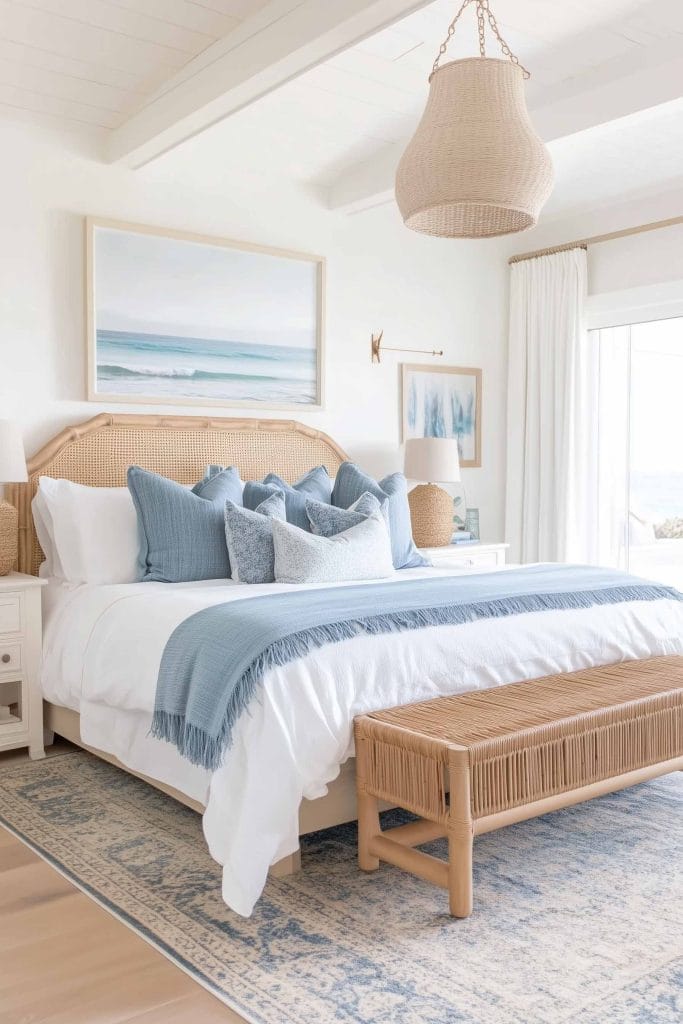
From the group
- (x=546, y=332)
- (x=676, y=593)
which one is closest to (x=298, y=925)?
(x=676, y=593)

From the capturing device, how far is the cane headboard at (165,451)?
13.6ft

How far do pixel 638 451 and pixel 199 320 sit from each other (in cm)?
260

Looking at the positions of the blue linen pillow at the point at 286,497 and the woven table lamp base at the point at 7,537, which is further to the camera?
the blue linen pillow at the point at 286,497

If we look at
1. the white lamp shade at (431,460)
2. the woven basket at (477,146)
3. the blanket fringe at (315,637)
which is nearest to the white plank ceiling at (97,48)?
the woven basket at (477,146)

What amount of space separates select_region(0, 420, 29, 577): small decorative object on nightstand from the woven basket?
1938 mm

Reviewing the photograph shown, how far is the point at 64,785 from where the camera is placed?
3.36 m

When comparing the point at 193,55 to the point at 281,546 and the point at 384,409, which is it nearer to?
the point at 281,546

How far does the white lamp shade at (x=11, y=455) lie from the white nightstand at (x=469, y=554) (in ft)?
6.54

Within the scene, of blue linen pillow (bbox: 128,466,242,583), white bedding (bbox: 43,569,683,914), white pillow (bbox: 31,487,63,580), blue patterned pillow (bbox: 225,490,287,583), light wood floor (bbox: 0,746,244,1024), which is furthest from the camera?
white pillow (bbox: 31,487,63,580)

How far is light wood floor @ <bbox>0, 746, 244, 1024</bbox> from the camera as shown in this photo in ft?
6.36

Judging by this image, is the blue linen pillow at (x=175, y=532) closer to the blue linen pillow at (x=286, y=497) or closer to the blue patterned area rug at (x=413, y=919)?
the blue linen pillow at (x=286, y=497)

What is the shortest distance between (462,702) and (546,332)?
3410 millimetres

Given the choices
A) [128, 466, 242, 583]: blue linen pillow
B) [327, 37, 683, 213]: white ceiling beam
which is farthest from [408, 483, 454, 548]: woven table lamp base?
[327, 37, 683, 213]: white ceiling beam

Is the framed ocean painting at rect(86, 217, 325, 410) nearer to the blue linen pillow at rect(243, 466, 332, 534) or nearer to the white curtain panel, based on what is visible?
the blue linen pillow at rect(243, 466, 332, 534)
